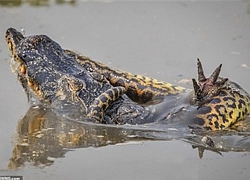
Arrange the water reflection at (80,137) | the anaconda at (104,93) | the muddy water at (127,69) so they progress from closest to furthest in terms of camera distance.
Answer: the muddy water at (127,69)
the water reflection at (80,137)
the anaconda at (104,93)

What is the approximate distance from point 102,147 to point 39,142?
0.51 meters

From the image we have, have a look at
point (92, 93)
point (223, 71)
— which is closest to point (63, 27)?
point (223, 71)

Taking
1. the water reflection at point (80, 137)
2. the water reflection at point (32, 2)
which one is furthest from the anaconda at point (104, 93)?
the water reflection at point (32, 2)

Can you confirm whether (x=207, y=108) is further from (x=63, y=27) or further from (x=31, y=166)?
(x=63, y=27)

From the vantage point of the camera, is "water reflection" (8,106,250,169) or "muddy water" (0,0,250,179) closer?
"muddy water" (0,0,250,179)

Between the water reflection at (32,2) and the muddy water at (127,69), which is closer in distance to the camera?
the muddy water at (127,69)

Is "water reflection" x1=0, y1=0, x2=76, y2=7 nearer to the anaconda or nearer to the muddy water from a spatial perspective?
the muddy water

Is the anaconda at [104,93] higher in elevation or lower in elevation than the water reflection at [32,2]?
lower

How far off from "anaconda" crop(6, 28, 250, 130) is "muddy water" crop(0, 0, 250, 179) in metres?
0.20

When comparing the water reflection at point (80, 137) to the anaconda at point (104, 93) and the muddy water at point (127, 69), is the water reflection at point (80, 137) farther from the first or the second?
the anaconda at point (104, 93)

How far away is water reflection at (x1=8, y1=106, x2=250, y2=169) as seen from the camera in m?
5.79

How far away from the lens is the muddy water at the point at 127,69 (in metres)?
5.50

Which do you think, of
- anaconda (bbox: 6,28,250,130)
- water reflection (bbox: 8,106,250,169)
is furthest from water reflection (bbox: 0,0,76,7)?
water reflection (bbox: 8,106,250,169)

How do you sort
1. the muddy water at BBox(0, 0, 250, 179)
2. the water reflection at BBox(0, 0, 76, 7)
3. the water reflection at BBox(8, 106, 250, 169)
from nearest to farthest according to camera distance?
the muddy water at BBox(0, 0, 250, 179)
the water reflection at BBox(8, 106, 250, 169)
the water reflection at BBox(0, 0, 76, 7)
